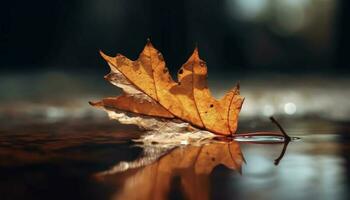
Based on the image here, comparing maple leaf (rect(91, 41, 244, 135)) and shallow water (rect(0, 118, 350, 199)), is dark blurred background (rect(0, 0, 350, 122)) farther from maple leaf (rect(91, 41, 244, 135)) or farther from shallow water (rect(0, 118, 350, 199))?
maple leaf (rect(91, 41, 244, 135))

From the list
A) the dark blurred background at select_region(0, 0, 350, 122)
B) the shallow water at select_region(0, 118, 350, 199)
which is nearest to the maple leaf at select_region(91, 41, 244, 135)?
the shallow water at select_region(0, 118, 350, 199)

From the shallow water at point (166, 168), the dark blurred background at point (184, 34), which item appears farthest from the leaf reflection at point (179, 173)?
the dark blurred background at point (184, 34)

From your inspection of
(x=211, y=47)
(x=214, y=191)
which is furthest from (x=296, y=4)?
(x=214, y=191)

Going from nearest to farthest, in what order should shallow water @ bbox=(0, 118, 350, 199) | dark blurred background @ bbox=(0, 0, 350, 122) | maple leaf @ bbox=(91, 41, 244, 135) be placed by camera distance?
shallow water @ bbox=(0, 118, 350, 199)
maple leaf @ bbox=(91, 41, 244, 135)
dark blurred background @ bbox=(0, 0, 350, 122)

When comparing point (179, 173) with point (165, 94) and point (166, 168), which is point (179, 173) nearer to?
point (166, 168)

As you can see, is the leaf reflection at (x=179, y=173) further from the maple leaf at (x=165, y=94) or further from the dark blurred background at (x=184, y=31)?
the dark blurred background at (x=184, y=31)

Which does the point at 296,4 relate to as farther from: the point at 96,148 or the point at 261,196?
the point at 261,196

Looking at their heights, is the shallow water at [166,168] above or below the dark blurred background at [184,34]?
below
